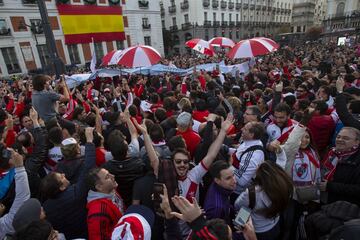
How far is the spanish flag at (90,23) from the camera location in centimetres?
2850

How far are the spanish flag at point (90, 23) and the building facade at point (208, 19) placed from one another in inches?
488

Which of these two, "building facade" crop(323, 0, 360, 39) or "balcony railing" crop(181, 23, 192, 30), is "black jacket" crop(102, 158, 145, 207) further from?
"building facade" crop(323, 0, 360, 39)

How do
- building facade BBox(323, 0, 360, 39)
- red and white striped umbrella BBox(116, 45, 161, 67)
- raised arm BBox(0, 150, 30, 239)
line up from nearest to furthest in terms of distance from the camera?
raised arm BBox(0, 150, 30, 239) → red and white striped umbrella BBox(116, 45, 161, 67) → building facade BBox(323, 0, 360, 39)

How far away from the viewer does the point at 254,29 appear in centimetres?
5656

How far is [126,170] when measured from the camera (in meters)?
2.70

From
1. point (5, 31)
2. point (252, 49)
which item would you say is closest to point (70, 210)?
point (252, 49)

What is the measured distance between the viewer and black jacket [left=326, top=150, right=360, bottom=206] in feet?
7.82

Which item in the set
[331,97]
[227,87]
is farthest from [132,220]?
[227,87]

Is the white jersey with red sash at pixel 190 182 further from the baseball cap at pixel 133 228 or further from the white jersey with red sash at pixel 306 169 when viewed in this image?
the white jersey with red sash at pixel 306 169

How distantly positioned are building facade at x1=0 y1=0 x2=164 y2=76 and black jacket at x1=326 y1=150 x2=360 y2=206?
23.5 meters

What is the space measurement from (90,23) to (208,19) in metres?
22.6

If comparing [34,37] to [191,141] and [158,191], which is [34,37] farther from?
[158,191]

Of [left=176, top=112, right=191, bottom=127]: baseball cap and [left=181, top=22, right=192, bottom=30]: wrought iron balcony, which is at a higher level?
[left=181, top=22, right=192, bottom=30]: wrought iron balcony

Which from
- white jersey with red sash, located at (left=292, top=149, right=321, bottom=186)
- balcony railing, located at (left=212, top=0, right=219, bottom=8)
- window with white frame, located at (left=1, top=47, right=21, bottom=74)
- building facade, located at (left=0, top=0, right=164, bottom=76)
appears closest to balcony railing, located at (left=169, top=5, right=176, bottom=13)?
balcony railing, located at (left=212, top=0, right=219, bottom=8)
